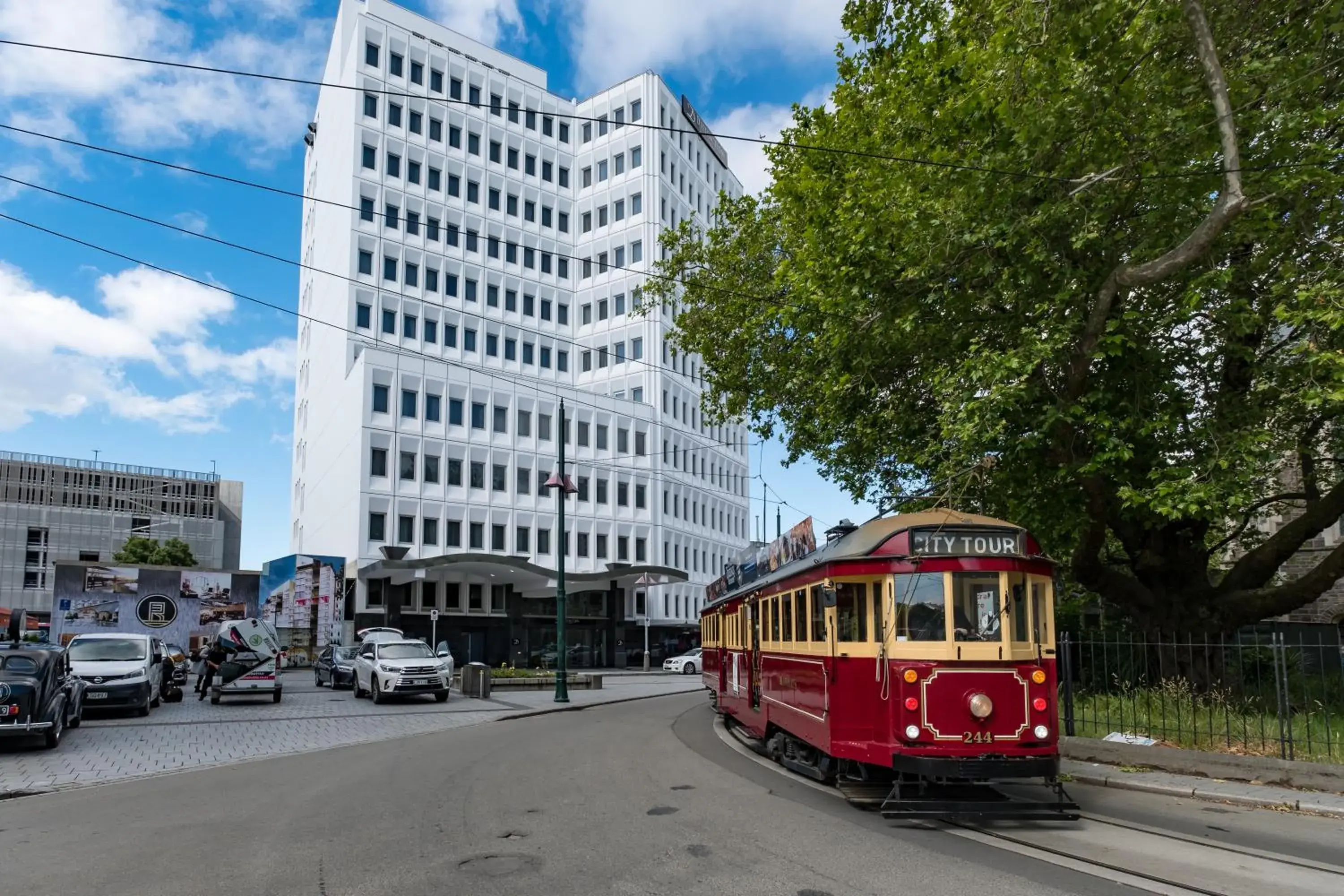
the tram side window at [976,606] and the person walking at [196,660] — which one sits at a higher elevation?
the tram side window at [976,606]

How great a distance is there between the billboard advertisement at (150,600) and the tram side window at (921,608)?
35.6m

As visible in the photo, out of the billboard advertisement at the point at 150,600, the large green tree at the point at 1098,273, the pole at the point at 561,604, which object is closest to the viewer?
the large green tree at the point at 1098,273

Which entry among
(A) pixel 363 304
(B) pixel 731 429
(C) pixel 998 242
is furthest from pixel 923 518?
(B) pixel 731 429

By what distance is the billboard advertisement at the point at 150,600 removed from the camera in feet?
126

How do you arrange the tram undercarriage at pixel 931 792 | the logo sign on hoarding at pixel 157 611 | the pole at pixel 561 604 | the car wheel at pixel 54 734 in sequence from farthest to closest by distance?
the logo sign on hoarding at pixel 157 611 < the pole at pixel 561 604 < the car wheel at pixel 54 734 < the tram undercarriage at pixel 931 792

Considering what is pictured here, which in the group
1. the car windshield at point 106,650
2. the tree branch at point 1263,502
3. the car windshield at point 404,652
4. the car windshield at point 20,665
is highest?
the tree branch at point 1263,502

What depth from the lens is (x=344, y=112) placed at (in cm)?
5491

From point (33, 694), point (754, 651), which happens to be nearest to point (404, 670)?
point (33, 694)

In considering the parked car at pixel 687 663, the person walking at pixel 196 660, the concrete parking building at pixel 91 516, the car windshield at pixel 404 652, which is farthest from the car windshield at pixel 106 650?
the concrete parking building at pixel 91 516

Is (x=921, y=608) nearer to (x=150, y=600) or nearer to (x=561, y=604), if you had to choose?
(x=561, y=604)

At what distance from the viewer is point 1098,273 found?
14.6 meters

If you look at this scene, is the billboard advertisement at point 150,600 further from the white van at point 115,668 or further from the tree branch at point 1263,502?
the tree branch at point 1263,502

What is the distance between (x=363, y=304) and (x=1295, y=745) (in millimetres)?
47947

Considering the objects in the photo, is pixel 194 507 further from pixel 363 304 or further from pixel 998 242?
pixel 998 242
